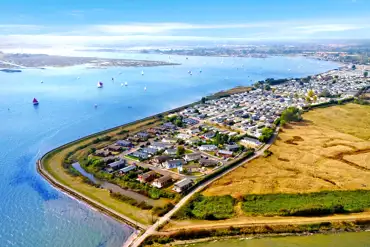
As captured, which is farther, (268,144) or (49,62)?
(49,62)

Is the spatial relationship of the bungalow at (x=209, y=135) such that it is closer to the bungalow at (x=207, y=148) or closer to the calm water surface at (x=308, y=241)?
the bungalow at (x=207, y=148)

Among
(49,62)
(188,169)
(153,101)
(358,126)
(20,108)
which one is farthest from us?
(49,62)

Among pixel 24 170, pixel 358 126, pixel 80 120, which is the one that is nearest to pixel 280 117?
pixel 358 126

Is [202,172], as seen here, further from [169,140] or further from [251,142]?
[251,142]

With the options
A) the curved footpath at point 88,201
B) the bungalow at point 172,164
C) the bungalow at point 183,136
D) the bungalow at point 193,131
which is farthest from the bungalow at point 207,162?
the curved footpath at point 88,201

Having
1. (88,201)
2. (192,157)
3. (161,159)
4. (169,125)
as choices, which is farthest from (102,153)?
(169,125)

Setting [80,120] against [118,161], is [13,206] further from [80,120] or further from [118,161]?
[80,120]

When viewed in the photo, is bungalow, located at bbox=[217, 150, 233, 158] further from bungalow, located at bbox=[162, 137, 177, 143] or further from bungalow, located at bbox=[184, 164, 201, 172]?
bungalow, located at bbox=[162, 137, 177, 143]
